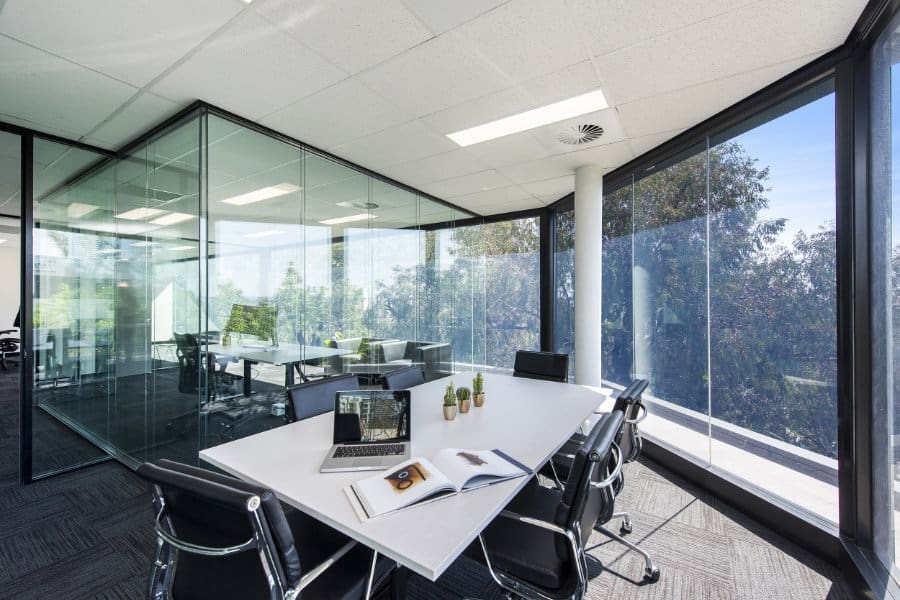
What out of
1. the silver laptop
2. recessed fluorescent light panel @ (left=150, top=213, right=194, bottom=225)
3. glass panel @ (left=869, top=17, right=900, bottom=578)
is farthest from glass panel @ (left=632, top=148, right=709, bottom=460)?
recessed fluorescent light panel @ (left=150, top=213, right=194, bottom=225)

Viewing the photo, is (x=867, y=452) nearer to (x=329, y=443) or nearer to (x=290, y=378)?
(x=329, y=443)

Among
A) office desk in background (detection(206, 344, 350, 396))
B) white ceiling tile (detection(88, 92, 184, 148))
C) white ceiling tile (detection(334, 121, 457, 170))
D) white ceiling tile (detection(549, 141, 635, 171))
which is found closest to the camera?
white ceiling tile (detection(88, 92, 184, 148))

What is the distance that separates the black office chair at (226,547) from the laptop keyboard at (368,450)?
0.44m

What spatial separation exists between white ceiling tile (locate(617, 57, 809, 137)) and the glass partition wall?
2837mm

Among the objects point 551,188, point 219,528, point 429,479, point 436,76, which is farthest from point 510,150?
point 219,528

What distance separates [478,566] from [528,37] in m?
2.96

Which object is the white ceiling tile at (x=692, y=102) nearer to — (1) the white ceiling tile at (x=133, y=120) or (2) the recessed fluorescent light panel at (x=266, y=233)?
(2) the recessed fluorescent light panel at (x=266, y=233)

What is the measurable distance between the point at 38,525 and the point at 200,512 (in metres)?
2.67

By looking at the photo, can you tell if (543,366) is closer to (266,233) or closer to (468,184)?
(468,184)

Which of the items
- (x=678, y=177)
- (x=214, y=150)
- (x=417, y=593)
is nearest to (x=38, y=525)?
(x=417, y=593)

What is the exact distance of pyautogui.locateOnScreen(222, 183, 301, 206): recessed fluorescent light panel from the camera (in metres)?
3.21

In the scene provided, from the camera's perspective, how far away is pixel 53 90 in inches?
105

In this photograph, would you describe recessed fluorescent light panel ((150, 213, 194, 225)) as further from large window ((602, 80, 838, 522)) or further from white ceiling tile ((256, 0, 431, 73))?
large window ((602, 80, 838, 522))

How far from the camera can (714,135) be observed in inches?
125
